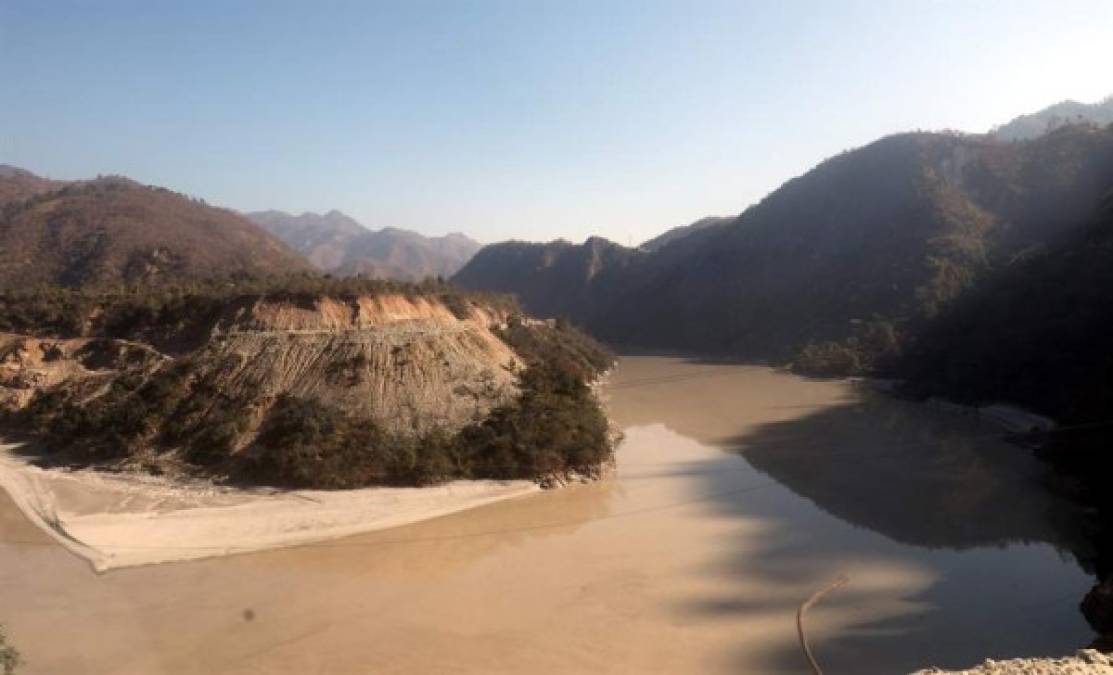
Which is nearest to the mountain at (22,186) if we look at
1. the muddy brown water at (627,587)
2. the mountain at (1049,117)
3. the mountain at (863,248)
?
the mountain at (863,248)

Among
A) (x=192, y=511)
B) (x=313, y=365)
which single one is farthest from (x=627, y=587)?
(x=313, y=365)

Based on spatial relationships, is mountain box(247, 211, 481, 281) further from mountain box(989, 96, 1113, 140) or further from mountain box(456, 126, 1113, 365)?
mountain box(989, 96, 1113, 140)

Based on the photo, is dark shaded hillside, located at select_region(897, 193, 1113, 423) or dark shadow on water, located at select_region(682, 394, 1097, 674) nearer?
dark shadow on water, located at select_region(682, 394, 1097, 674)

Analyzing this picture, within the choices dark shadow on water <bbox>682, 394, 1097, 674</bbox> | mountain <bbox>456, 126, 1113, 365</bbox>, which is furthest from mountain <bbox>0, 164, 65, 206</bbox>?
dark shadow on water <bbox>682, 394, 1097, 674</bbox>

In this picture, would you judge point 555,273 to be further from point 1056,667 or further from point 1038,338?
point 1056,667

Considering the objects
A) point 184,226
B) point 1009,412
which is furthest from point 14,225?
point 1009,412

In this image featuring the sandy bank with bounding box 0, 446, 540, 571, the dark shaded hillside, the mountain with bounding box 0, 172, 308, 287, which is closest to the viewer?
the sandy bank with bounding box 0, 446, 540, 571

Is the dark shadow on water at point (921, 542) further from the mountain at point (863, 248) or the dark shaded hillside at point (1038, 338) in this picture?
the mountain at point (863, 248)
